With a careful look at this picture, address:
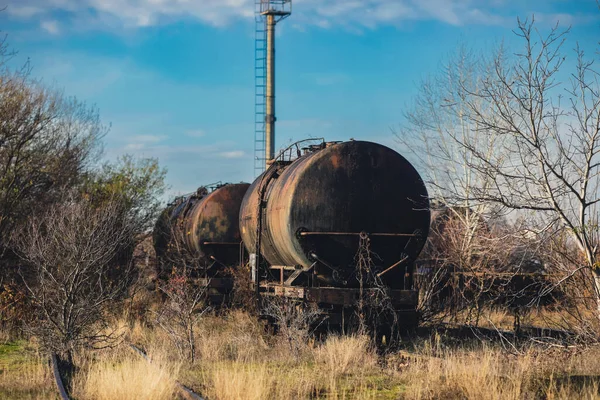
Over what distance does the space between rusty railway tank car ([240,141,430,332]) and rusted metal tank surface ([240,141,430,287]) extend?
0.02m

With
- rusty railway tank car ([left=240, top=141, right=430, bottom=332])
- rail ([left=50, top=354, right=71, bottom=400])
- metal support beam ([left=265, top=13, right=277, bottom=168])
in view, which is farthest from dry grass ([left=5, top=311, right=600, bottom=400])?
metal support beam ([left=265, top=13, right=277, bottom=168])

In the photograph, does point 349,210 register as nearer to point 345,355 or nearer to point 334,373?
point 345,355

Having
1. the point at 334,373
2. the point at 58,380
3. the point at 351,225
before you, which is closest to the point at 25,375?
the point at 58,380

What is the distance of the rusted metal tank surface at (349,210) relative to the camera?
12.2m

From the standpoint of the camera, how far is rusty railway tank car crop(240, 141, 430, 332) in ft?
40.0

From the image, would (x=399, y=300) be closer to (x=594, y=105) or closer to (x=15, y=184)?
(x=594, y=105)

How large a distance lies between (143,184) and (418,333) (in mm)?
17868

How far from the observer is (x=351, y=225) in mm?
12305

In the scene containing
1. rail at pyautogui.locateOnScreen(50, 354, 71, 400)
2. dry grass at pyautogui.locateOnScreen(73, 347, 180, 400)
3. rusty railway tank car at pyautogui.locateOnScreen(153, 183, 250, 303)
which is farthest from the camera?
rusty railway tank car at pyautogui.locateOnScreen(153, 183, 250, 303)

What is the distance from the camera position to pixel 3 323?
1588 cm

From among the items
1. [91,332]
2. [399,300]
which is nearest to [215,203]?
[91,332]

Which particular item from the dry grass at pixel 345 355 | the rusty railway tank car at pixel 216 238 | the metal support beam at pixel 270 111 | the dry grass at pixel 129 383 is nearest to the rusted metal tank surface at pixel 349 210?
the dry grass at pixel 345 355

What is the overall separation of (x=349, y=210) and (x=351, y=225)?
0.25 metres

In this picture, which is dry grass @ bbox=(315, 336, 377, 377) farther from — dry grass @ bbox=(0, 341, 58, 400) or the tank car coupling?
dry grass @ bbox=(0, 341, 58, 400)
